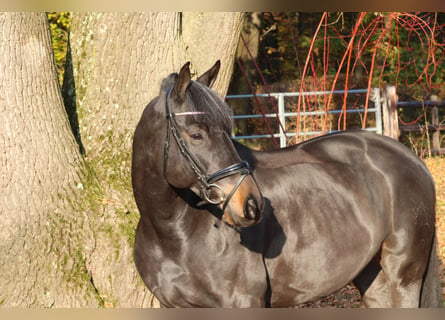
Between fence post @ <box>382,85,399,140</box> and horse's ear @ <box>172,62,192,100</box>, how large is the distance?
1035 centimetres

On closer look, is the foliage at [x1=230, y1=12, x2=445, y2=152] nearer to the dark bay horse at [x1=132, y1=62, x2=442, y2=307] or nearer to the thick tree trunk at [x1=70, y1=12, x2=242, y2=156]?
the thick tree trunk at [x1=70, y1=12, x2=242, y2=156]

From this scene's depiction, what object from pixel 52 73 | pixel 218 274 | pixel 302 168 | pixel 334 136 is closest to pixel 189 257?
pixel 218 274

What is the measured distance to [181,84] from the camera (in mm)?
2910

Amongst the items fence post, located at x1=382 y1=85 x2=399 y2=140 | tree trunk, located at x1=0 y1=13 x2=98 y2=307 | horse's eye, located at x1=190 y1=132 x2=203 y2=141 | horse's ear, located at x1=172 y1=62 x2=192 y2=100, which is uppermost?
horse's ear, located at x1=172 y1=62 x2=192 y2=100

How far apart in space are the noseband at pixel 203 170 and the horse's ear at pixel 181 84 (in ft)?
0.20

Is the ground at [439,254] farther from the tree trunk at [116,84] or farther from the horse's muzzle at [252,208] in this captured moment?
the horse's muzzle at [252,208]

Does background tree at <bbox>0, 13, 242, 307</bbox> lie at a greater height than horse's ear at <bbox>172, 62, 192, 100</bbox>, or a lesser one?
lesser

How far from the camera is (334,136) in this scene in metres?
4.26

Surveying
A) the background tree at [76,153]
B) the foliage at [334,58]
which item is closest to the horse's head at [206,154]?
the background tree at [76,153]

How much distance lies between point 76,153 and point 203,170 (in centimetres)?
182

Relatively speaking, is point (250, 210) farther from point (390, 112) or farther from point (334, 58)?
point (334, 58)

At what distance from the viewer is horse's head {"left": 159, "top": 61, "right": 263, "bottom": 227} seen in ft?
8.93

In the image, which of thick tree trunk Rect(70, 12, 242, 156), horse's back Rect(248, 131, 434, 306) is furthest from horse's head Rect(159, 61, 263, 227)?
thick tree trunk Rect(70, 12, 242, 156)

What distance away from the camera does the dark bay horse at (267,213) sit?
9.41 feet
